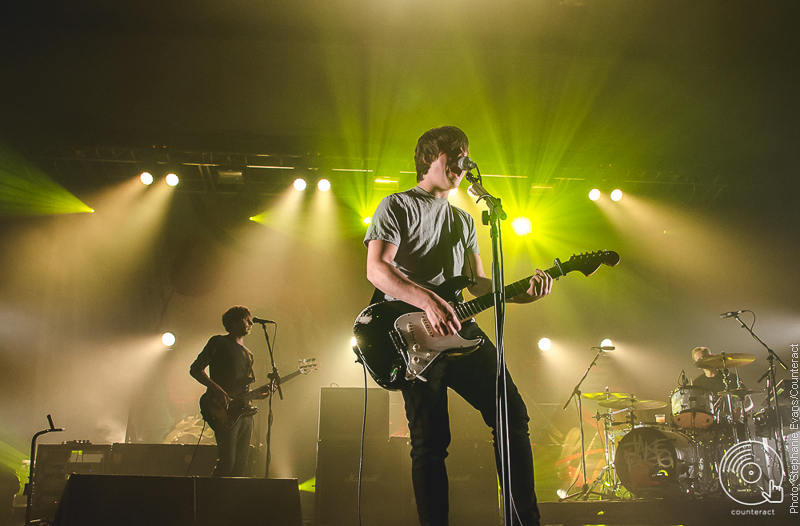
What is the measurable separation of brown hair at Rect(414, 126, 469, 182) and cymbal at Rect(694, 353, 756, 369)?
4.66m

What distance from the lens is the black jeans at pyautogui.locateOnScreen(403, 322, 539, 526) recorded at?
1.99 m

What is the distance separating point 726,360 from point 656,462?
1.61m

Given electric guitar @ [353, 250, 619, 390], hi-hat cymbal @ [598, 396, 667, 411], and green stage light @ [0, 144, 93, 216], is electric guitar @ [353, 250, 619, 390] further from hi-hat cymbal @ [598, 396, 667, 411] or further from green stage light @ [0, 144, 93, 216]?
green stage light @ [0, 144, 93, 216]

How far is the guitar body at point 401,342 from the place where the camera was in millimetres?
2156

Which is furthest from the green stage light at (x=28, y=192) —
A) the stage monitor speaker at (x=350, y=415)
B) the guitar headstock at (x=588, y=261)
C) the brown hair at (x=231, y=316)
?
the guitar headstock at (x=588, y=261)

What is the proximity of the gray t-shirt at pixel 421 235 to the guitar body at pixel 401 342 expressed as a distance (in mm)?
136

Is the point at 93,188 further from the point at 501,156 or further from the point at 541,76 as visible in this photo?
the point at 541,76

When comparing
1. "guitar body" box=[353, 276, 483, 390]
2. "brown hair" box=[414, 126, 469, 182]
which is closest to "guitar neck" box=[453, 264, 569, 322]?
"guitar body" box=[353, 276, 483, 390]

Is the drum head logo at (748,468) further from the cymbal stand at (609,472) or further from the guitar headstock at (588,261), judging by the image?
the guitar headstock at (588,261)

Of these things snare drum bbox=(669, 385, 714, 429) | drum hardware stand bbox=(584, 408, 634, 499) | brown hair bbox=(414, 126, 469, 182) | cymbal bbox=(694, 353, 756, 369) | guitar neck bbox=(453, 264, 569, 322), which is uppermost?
brown hair bbox=(414, 126, 469, 182)

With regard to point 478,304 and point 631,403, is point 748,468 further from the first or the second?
point 478,304

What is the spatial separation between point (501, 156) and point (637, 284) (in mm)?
3987

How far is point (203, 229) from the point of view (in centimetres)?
834

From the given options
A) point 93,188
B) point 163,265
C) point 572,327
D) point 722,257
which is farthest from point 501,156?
point 93,188
